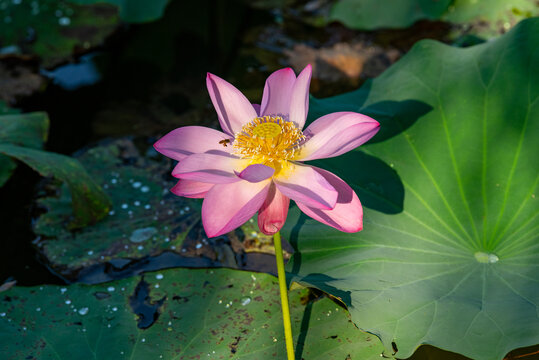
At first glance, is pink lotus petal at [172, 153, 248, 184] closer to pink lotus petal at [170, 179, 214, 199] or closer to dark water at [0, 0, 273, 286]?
pink lotus petal at [170, 179, 214, 199]

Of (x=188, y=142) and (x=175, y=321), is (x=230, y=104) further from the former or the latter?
(x=175, y=321)

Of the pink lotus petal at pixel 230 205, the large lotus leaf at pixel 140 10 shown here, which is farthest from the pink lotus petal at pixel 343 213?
the large lotus leaf at pixel 140 10

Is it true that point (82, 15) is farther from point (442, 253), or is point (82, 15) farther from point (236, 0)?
point (442, 253)

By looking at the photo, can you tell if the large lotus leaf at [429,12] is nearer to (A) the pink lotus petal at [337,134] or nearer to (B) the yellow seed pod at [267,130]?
(A) the pink lotus petal at [337,134]

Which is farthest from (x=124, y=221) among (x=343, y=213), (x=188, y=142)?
(x=343, y=213)

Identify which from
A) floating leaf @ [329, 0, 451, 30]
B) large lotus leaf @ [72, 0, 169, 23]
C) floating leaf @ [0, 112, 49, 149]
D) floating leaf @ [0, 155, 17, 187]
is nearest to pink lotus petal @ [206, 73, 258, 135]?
floating leaf @ [0, 112, 49, 149]

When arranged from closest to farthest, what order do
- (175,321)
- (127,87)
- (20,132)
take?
(175,321), (20,132), (127,87)

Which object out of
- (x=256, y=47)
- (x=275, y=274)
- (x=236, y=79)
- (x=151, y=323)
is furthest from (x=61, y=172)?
(x=256, y=47)
